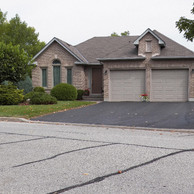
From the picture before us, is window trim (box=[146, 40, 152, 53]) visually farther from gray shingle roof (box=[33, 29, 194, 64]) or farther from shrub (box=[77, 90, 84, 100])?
shrub (box=[77, 90, 84, 100])

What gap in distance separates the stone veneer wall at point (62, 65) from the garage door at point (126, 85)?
3794mm

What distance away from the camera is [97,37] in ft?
101

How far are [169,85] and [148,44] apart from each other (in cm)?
374

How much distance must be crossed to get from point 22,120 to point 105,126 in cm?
406

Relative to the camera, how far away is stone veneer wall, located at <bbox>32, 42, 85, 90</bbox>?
83.0 feet

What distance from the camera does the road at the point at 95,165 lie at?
391 centimetres

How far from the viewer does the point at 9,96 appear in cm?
1902

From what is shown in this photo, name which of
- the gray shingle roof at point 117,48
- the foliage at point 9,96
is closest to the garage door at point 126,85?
the gray shingle roof at point 117,48

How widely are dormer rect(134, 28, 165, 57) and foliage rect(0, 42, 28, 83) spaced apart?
9.26 m

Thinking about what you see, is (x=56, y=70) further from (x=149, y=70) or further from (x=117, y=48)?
(x=149, y=70)

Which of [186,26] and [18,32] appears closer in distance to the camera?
[186,26]

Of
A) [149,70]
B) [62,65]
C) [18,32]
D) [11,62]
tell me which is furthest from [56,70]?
[18,32]

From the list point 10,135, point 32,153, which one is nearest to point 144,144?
point 32,153

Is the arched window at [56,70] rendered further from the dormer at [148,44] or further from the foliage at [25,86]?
the dormer at [148,44]
